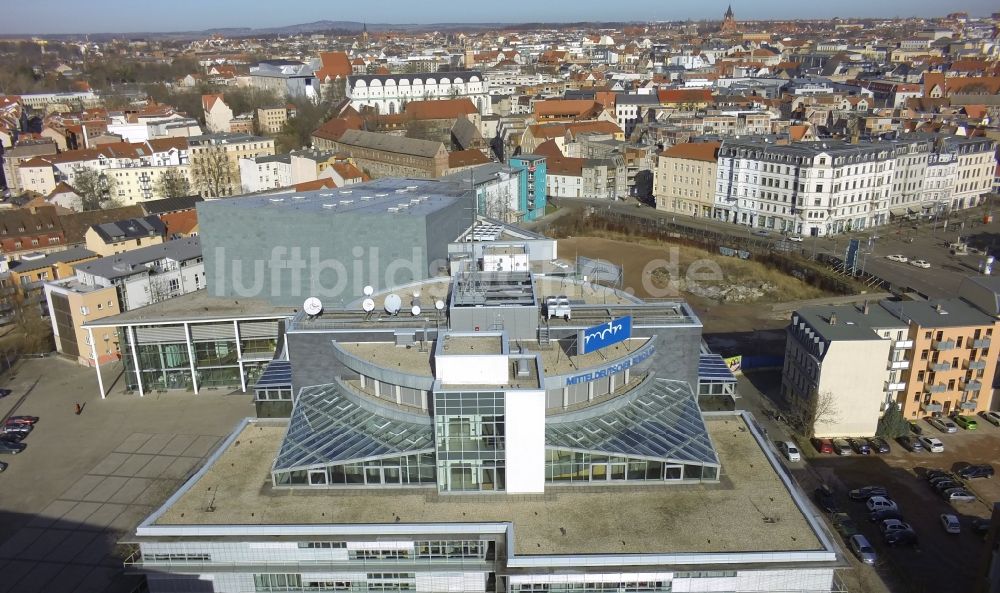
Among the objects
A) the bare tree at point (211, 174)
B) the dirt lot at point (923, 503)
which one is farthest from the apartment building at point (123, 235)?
the dirt lot at point (923, 503)

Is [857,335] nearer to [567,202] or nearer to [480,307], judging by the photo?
[480,307]

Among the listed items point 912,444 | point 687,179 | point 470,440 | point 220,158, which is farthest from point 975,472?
point 220,158

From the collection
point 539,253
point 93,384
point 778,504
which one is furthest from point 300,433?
point 93,384

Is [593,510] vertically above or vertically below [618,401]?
below

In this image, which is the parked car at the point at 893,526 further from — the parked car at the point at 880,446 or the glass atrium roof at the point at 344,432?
the glass atrium roof at the point at 344,432

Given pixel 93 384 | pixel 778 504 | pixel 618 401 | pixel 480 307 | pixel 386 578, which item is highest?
pixel 480 307

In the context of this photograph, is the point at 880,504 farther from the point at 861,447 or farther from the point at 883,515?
the point at 861,447
